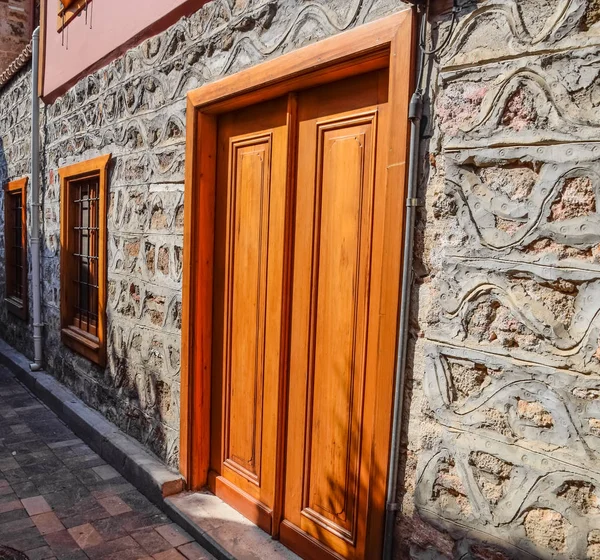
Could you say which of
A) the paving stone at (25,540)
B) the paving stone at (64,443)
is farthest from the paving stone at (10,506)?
the paving stone at (64,443)

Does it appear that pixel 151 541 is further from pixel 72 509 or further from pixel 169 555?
pixel 72 509

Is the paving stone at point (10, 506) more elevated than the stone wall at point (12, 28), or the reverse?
the stone wall at point (12, 28)

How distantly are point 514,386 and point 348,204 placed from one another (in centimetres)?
A: 114

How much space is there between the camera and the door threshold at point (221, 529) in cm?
312

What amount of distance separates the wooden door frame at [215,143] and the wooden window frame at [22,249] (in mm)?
4540

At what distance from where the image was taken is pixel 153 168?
13.9 ft

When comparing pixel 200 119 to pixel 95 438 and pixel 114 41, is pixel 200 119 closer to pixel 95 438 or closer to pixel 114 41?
pixel 114 41

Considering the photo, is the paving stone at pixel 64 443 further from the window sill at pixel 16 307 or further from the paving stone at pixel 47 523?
the window sill at pixel 16 307

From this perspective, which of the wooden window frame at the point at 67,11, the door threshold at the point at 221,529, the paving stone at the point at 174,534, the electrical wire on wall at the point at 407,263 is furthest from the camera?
the wooden window frame at the point at 67,11

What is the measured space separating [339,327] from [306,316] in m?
0.24

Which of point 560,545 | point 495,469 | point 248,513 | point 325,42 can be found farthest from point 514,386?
point 248,513

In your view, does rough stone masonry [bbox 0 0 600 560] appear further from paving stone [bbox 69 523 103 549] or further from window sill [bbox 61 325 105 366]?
window sill [bbox 61 325 105 366]

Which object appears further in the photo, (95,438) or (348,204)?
(95,438)

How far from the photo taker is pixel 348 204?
2.74 meters
